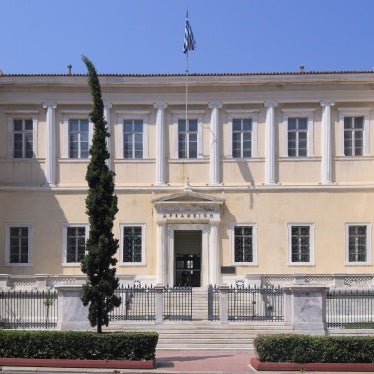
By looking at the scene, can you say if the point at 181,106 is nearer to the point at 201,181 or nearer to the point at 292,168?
the point at 201,181

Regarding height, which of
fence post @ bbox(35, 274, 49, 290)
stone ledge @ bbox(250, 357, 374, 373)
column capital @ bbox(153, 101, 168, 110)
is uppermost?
column capital @ bbox(153, 101, 168, 110)

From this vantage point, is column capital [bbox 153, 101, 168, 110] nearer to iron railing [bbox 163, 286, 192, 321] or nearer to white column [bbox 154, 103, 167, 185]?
white column [bbox 154, 103, 167, 185]


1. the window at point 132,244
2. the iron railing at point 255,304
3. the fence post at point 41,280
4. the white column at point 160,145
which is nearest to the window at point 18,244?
the fence post at point 41,280

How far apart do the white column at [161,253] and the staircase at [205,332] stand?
808 cm

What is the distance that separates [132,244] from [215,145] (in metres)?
6.11

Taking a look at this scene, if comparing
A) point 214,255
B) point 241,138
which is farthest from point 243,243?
point 241,138

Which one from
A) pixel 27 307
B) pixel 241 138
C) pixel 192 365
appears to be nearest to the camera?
pixel 192 365

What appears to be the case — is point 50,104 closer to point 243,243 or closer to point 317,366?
point 243,243

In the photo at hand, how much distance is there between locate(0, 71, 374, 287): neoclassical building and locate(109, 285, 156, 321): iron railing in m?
6.37

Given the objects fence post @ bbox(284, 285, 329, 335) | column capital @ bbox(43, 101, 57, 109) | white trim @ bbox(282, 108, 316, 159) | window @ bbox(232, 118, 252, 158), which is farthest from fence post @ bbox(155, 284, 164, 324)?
column capital @ bbox(43, 101, 57, 109)

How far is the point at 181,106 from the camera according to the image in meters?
34.9

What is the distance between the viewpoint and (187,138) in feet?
115

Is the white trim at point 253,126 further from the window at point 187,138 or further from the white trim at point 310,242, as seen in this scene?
the white trim at point 310,242

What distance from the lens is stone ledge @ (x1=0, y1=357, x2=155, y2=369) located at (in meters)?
19.2
